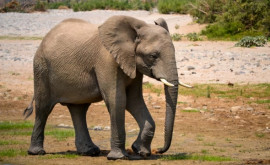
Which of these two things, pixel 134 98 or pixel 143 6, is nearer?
pixel 134 98

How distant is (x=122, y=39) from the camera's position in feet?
28.2

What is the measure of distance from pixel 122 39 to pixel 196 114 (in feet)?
16.4

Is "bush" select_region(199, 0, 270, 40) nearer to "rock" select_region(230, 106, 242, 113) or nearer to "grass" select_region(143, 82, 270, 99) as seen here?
"grass" select_region(143, 82, 270, 99)

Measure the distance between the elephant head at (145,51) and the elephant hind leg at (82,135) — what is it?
1236 millimetres

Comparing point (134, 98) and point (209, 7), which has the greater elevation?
point (134, 98)

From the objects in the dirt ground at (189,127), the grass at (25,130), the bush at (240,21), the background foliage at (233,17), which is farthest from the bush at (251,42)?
the grass at (25,130)

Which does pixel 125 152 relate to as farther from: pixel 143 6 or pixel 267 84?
pixel 143 6

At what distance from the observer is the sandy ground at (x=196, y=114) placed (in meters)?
9.47

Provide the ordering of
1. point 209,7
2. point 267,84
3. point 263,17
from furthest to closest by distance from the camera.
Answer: point 209,7 < point 263,17 < point 267,84

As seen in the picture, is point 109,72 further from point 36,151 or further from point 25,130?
point 25,130

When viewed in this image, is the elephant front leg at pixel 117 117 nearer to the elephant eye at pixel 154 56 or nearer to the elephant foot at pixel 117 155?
the elephant foot at pixel 117 155

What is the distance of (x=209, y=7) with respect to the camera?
100ft

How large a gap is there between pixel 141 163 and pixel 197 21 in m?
23.6

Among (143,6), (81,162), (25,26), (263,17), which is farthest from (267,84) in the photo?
(143,6)
